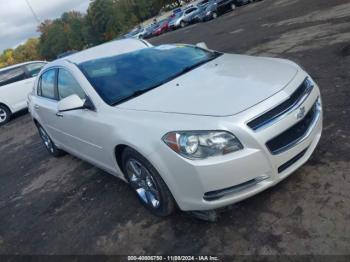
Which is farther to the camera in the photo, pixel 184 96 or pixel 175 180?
pixel 184 96

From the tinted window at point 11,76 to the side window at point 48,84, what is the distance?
7.23 metres

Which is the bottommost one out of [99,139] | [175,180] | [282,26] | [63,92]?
[282,26]

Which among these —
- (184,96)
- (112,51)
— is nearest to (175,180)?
(184,96)

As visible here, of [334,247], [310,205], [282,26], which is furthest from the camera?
[282,26]

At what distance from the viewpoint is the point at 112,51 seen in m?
5.08

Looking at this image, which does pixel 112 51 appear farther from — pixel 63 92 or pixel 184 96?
pixel 184 96

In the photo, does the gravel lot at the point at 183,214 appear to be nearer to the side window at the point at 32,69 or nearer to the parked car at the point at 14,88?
the parked car at the point at 14,88

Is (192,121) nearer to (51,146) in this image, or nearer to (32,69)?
(51,146)

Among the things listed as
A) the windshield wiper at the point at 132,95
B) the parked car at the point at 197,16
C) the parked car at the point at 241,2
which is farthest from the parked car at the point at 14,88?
the parked car at the point at 197,16

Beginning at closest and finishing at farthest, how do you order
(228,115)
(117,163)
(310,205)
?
1. (228,115)
2. (310,205)
3. (117,163)

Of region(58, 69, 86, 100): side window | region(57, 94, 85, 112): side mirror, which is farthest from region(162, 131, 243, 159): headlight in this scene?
region(58, 69, 86, 100): side window

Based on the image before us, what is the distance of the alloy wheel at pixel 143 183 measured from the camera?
11.9 feet

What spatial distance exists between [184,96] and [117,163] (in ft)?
3.44

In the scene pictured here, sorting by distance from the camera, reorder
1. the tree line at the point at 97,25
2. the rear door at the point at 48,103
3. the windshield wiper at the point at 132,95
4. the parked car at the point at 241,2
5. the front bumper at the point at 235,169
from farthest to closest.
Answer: the tree line at the point at 97,25 < the parked car at the point at 241,2 < the rear door at the point at 48,103 < the windshield wiper at the point at 132,95 < the front bumper at the point at 235,169
